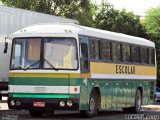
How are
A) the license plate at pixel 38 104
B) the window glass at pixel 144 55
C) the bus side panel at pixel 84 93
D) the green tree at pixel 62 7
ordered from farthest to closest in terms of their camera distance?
1. the green tree at pixel 62 7
2. the window glass at pixel 144 55
3. the bus side panel at pixel 84 93
4. the license plate at pixel 38 104

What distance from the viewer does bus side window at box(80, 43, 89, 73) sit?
19.8 metres

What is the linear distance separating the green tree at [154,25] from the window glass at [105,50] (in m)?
35.4

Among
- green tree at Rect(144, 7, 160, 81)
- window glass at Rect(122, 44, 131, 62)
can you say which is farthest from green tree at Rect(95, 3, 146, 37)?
window glass at Rect(122, 44, 131, 62)

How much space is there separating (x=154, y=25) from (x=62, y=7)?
949 cm

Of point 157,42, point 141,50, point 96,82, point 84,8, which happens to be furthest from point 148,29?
point 96,82

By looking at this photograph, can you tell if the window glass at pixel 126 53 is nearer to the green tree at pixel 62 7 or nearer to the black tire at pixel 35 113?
the black tire at pixel 35 113

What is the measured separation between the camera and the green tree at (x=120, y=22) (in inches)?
2299

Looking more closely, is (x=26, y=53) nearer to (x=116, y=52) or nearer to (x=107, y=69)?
(x=107, y=69)

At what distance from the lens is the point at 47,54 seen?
1962 cm

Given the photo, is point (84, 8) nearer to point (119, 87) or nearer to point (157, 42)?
point (157, 42)

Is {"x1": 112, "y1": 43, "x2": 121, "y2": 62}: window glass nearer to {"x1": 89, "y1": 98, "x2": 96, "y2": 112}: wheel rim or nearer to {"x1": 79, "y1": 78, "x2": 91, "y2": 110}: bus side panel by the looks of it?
{"x1": 89, "y1": 98, "x2": 96, "y2": 112}: wheel rim

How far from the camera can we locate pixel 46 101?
19469 millimetres

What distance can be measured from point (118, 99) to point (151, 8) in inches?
1534

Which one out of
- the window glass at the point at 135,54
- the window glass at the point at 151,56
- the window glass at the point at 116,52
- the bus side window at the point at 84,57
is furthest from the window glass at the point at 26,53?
the window glass at the point at 151,56
